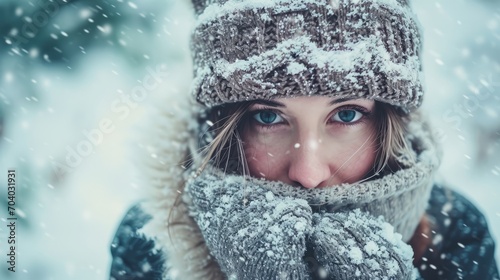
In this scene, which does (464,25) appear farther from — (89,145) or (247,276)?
(89,145)

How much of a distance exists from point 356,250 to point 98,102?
2917mm

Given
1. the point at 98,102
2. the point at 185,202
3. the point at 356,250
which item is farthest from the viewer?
the point at 98,102

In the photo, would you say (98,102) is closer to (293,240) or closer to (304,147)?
(304,147)

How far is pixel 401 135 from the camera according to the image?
1.14 meters

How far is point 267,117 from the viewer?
1.07m

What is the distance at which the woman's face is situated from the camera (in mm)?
964

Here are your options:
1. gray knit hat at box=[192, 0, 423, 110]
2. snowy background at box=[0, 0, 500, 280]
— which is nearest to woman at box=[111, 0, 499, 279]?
gray knit hat at box=[192, 0, 423, 110]

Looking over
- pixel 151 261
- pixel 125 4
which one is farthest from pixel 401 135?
pixel 125 4

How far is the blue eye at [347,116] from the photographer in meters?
1.03

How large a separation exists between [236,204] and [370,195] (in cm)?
33

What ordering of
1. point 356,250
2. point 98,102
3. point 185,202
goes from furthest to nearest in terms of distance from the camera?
point 98,102, point 185,202, point 356,250

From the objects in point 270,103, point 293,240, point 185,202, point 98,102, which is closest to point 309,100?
point 270,103

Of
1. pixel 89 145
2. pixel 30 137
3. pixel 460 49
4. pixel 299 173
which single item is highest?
pixel 299 173

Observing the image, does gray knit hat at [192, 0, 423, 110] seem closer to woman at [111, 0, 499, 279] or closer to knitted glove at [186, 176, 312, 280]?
woman at [111, 0, 499, 279]
